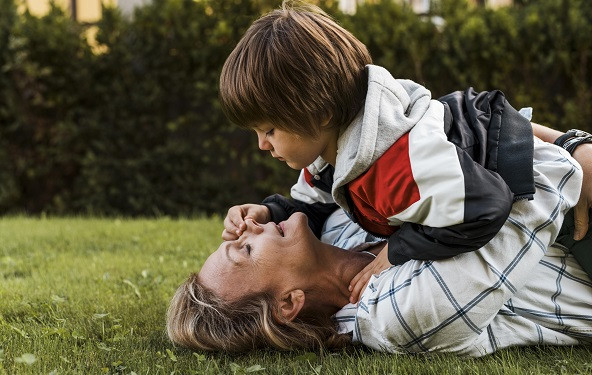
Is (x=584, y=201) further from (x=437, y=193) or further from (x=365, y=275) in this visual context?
(x=365, y=275)

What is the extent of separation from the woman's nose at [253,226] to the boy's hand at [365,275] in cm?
48

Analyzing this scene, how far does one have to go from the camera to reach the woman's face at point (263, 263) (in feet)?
10.9

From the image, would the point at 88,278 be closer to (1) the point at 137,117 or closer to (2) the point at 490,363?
(2) the point at 490,363

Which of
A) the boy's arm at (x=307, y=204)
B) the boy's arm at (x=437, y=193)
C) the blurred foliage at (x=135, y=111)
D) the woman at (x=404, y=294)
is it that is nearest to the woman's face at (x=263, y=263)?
the woman at (x=404, y=294)

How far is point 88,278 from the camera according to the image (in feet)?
15.1

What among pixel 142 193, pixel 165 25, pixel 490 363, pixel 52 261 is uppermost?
pixel 165 25

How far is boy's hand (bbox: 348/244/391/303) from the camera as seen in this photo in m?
3.31

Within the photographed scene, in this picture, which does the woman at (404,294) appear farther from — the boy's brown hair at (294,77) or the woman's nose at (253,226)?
the boy's brown hair at (294,77)

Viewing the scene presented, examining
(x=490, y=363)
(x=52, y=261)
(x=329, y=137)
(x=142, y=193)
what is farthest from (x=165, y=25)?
(x=490, y=363)

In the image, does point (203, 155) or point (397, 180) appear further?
point (203, 155)

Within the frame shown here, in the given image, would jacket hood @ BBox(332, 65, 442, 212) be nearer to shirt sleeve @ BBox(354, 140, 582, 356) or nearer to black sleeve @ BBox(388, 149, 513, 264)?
A: black sleeve @ BBox(388, 149, 513, 264)

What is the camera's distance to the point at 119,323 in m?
3.66

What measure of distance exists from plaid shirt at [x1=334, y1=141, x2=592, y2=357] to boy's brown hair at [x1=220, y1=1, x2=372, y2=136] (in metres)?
0.72

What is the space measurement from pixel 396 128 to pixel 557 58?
16.4 ft
